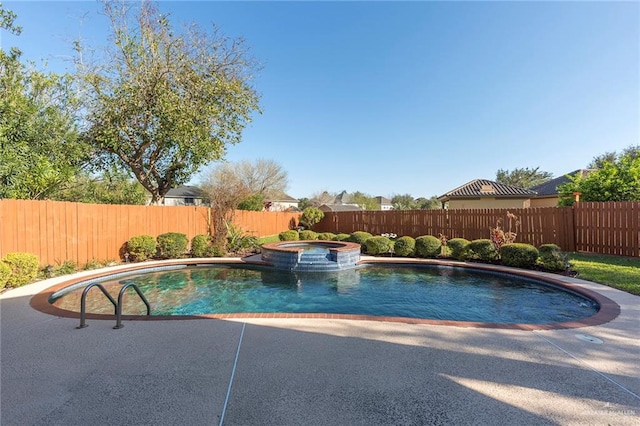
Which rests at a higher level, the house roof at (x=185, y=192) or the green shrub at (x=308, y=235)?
the house roof at (x=185, y=192)

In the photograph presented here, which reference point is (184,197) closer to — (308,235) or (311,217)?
(311,217)

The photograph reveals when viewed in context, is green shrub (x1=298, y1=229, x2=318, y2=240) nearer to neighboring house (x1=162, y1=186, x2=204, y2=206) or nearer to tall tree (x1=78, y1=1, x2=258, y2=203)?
tall tree (x1=78, y1=1, x2=258, y2=203)

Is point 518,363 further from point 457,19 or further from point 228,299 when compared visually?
point 457,19

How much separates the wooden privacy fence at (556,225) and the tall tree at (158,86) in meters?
11.2

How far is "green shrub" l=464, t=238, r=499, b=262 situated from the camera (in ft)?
33.7

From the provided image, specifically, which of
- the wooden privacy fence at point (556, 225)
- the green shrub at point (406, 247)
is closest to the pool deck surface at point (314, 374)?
the green shrub at point (406, 247)

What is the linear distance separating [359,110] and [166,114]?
37.4 ft

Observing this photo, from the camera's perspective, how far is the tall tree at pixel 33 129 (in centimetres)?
932

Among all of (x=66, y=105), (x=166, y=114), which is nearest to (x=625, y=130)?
(x=166, y=114)

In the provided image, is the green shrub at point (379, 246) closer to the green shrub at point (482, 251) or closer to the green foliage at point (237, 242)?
the green shrub at point (482, 251)

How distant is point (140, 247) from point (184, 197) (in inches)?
1213

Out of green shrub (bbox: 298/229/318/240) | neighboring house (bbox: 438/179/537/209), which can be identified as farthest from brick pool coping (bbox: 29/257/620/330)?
neighboring house (bbox: 438/179/537/209)

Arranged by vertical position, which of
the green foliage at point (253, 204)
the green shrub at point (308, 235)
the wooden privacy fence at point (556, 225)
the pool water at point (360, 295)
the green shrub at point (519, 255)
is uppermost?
the green foliage at point (253, 204)

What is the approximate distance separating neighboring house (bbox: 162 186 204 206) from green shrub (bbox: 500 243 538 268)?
115 ft
